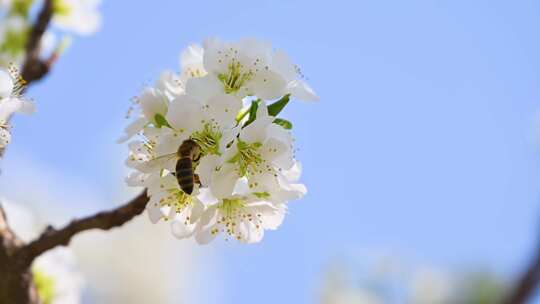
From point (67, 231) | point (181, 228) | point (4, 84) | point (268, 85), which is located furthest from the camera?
point (67, 231)

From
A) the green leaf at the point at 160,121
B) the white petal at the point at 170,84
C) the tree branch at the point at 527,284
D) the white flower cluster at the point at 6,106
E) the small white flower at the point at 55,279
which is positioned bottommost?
the white flower cluster at the point at 6,106

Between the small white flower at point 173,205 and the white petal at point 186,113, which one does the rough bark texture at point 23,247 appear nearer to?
the small white flower at point 173,205

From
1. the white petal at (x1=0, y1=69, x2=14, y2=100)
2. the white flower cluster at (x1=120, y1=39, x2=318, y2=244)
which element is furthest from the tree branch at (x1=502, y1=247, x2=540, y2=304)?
the white petal at (x1=0, y1=69, x2=14, y2=100)

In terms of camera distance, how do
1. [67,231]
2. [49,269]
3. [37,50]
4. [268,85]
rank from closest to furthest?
[268,85] < [67,231] < [49,269] < [37,50]

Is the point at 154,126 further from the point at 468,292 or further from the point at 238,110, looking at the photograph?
the point at 468,292

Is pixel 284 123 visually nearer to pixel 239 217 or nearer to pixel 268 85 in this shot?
pixel 268 85

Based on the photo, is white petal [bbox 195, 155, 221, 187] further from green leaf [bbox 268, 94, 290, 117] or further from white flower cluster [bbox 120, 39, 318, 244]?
green leaf [bbox 268, 94, 290, 117]

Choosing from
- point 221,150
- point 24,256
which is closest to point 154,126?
point 221,150

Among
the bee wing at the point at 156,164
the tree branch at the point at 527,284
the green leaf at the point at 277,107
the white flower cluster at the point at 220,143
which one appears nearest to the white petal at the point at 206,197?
the white flower cluster at the point at 220,143

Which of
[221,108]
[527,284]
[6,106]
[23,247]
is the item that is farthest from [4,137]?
[527,284]
